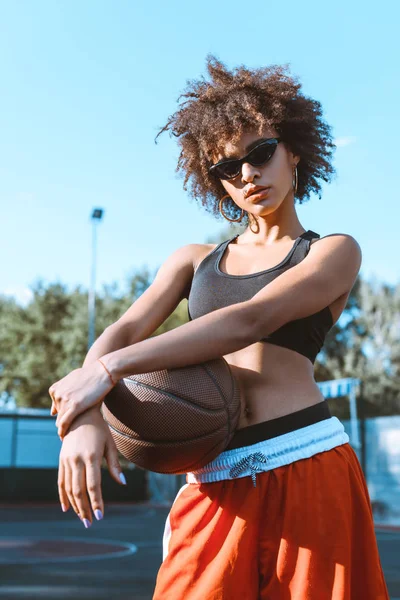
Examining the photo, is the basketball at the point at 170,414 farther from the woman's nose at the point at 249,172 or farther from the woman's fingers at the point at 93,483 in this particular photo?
the woman's nose at the point at 249,172

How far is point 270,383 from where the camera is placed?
2.02 meters

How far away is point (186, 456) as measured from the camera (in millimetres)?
1822

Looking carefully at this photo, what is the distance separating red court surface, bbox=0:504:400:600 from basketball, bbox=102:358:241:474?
16.7 ft

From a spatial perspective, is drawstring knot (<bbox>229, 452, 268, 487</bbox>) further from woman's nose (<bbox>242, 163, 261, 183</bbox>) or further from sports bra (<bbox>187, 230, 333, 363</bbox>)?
woman's nose (<bbox>242, 163, 261, 183</bbox>)

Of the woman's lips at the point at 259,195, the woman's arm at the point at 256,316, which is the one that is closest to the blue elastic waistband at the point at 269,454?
the woman's arm at the point at 256,316

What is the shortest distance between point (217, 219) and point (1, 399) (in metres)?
33.4

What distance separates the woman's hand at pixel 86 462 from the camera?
1595 millimetres

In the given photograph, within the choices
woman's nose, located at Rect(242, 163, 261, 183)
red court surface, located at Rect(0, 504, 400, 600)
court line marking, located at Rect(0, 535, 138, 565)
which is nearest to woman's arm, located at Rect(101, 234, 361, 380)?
woman's nose, located at Rect(242, 163, 261, 183)

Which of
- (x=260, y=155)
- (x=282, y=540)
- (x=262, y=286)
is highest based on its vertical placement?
(x=260, y=155)

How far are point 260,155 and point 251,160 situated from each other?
0.03 meters

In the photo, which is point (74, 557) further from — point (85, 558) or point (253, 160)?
point (253, 160)

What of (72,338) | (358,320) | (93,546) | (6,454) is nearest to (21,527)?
(93,546)

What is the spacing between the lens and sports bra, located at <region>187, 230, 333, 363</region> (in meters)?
2.05

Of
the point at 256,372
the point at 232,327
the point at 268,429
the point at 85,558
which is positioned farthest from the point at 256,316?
the point at 85,558
